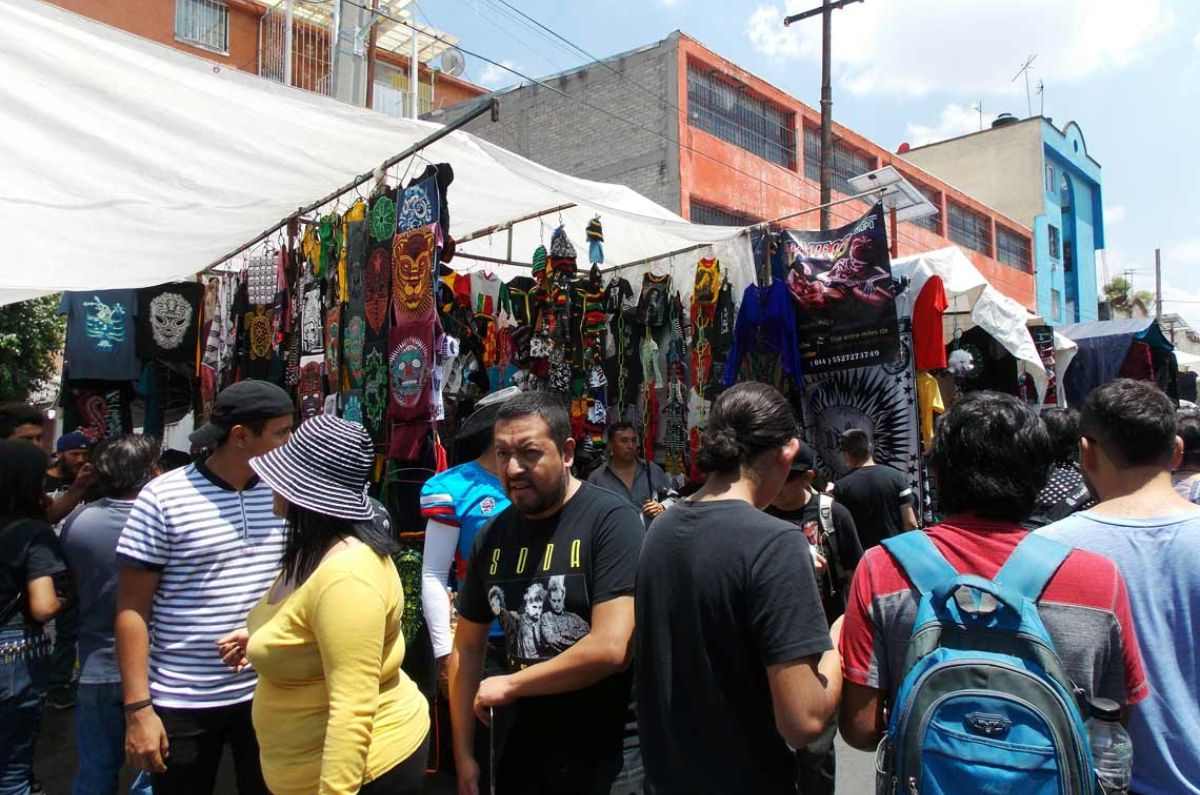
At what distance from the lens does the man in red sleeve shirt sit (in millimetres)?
1524

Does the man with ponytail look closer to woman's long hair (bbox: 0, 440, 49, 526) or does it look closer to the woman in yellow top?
the woman in yellow top

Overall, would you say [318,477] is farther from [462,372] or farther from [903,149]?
[903,149]

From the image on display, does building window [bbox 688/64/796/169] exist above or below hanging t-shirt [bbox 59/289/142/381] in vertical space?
above

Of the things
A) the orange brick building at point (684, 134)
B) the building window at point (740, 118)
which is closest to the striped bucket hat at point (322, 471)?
the orange brick building at point (684, 134)

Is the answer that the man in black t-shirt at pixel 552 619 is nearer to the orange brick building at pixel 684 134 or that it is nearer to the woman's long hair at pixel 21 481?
the woman's long hair at pixel 21 481

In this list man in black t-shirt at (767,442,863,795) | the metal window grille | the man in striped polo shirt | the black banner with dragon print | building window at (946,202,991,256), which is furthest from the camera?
building window at (946,202,991,256)

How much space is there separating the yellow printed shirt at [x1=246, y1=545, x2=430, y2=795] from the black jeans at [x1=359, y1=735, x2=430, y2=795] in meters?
0.02

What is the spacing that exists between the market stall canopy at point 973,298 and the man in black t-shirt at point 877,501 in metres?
1.35

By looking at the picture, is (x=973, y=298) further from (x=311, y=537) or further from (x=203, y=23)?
(x=203, y=23)

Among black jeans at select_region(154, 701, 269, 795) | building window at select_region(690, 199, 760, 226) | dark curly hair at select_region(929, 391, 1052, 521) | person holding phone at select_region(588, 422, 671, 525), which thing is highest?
building window at select_region(690, 199, 760, 226)

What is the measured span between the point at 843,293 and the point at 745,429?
420 cm

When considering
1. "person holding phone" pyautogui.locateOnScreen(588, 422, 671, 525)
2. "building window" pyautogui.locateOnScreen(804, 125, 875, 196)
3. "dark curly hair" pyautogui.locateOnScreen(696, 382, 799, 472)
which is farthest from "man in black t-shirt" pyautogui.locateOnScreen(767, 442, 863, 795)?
"building window" pyautogui.locateOnScreen(804, 125, 875, 196)

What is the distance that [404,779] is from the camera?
202 centimetres

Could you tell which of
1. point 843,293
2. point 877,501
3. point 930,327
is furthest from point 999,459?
point 930,327
